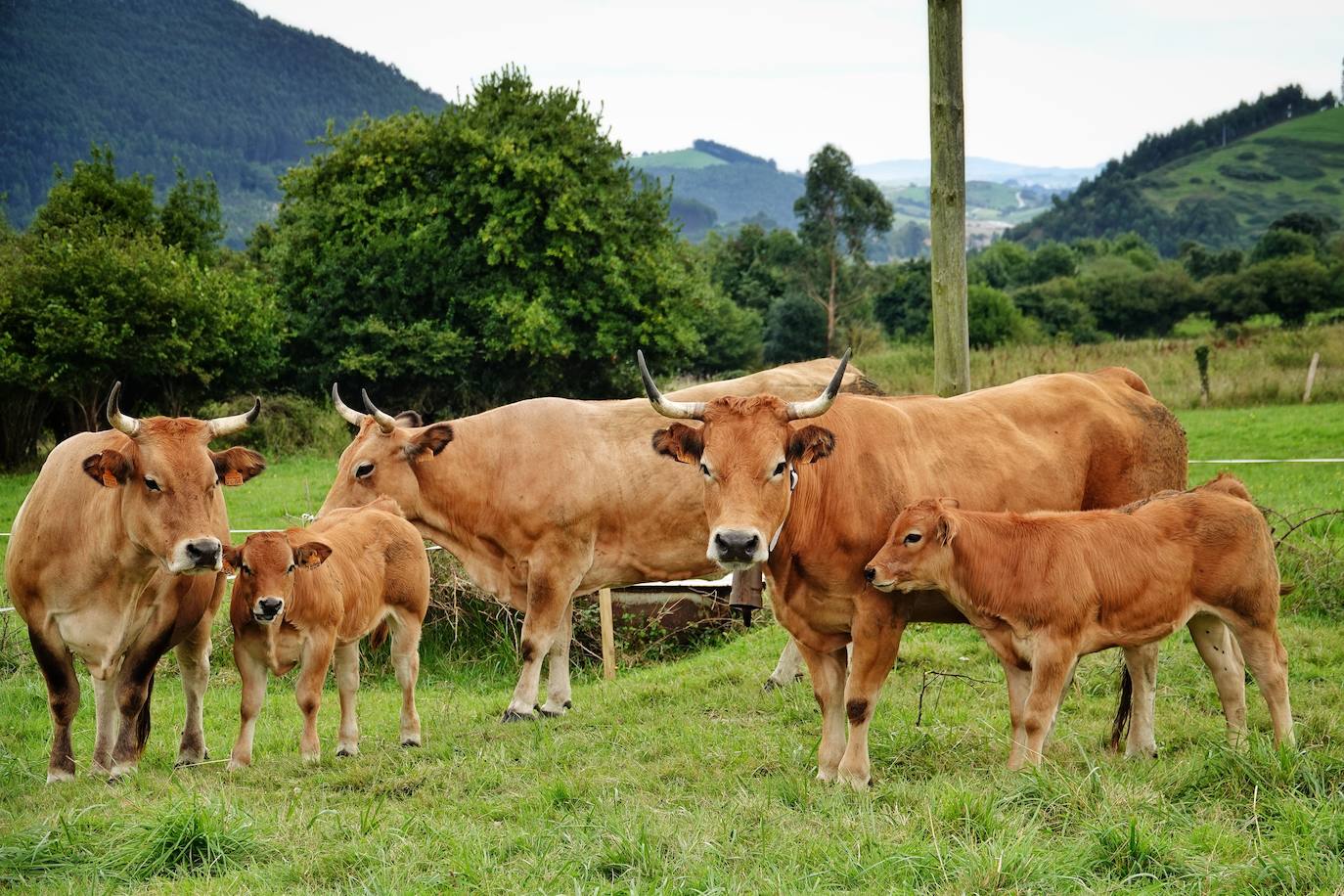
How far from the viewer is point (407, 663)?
8.95 m

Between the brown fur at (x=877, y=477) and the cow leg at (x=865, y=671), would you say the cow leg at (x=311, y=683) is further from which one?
the cow leg at (x=865, y=671)

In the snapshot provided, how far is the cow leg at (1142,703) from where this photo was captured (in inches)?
284

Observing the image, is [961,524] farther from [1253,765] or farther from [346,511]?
[346,511]

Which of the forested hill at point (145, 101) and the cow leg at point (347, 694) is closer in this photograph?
the cow leg at point (347, 694)

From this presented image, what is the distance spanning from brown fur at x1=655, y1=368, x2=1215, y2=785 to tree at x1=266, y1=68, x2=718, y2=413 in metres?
25.9

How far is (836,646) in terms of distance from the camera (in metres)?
7.05

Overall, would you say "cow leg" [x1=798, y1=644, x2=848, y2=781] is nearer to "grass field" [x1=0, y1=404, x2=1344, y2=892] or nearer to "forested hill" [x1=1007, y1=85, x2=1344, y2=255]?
"grass field" [x1=0, y1=404, x2=1344, y2=892]

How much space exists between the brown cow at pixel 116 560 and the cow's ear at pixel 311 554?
540 mm

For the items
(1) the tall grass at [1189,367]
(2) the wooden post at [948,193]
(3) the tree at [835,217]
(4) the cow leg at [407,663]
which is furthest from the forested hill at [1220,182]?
(4) the cow leg at [407,663]

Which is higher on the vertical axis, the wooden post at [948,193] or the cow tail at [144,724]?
the wooden post at [948,193]

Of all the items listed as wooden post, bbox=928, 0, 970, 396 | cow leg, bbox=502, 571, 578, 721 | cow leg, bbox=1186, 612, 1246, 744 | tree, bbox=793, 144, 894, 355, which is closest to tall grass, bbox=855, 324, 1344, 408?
wooden post, bbox=928, 0, 970, 396

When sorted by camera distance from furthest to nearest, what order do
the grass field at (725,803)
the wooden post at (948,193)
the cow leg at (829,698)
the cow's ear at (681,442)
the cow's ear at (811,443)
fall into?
1. the wooden post at (948,193)
2. the cow's ear at (681,442)
3. the cow leg at (829,698)
4. the cow's ear at (811,443)
5. the grass field at (725,803)

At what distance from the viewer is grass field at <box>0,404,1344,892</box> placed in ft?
16.3

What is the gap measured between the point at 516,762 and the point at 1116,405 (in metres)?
4.51
